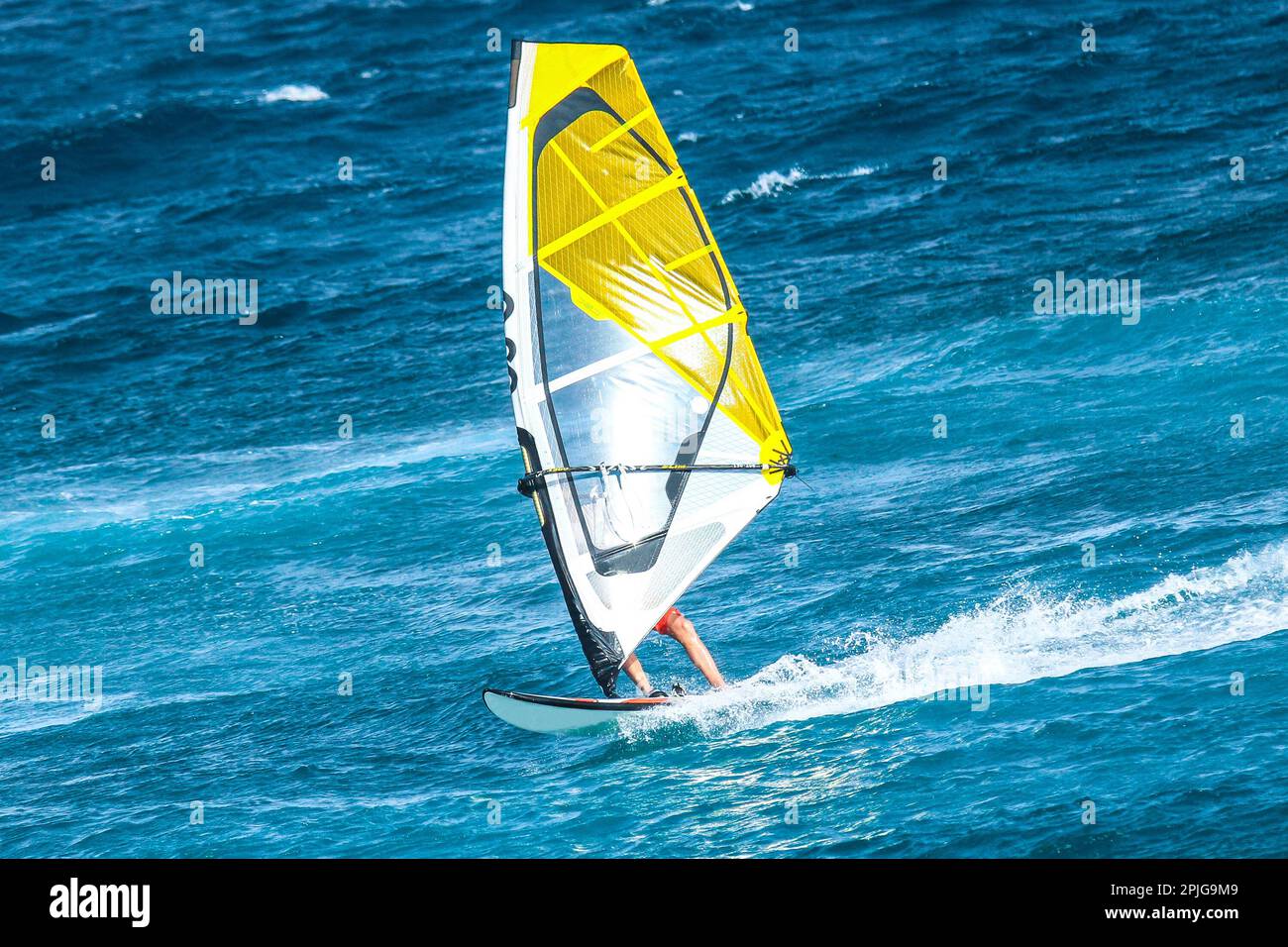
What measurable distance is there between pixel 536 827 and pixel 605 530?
2.96 metres

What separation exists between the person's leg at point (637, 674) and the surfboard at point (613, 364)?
0.31m

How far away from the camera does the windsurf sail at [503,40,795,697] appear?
15.7m

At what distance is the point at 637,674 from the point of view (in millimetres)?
16188

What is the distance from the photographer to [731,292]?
1633 centimetres

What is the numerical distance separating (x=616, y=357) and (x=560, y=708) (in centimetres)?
343

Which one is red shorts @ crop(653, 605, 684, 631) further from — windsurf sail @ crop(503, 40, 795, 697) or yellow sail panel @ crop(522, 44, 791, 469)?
yellow sail panel @ crop(522, 44, 791, 469)

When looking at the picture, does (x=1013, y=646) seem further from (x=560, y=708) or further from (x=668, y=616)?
(x=560, y=708)

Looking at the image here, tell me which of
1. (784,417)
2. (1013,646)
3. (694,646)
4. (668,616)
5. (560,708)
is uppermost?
(784,417)

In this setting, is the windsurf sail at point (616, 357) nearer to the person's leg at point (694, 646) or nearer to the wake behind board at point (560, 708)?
the wake behind board at point (560, 708)

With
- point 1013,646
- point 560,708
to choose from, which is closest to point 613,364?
point 560,708

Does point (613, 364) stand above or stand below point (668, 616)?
above

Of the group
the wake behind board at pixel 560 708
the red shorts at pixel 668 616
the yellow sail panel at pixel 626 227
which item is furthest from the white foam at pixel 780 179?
the wake behind board at pixel 560 708
